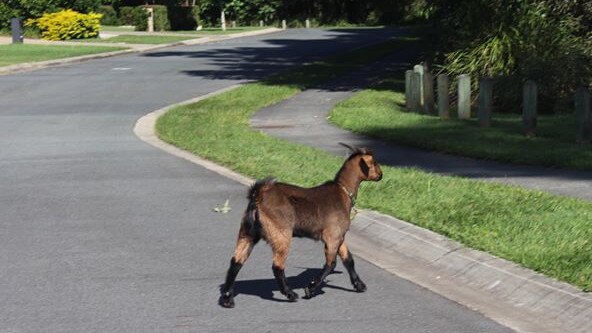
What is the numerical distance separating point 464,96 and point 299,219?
49.4 feet

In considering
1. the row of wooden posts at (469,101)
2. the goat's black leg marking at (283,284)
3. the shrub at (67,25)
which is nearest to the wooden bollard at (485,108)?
the row of wooden posts at (469,101)

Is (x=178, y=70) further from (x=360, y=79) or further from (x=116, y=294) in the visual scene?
(x=116, y=294)

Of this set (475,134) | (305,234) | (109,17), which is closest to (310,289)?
(305,234)

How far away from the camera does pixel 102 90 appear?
108ft

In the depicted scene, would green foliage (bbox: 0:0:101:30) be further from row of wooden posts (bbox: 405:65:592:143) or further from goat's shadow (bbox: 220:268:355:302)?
goat's shadow (bbox: 220:268:355:302)

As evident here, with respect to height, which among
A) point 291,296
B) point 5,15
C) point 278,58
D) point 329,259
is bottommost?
point 278,58

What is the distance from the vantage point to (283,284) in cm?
848

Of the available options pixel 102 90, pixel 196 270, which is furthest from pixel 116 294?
pixel 102 90

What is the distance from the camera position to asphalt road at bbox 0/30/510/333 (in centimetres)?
817

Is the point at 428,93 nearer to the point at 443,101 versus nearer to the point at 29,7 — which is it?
the point at 443,101

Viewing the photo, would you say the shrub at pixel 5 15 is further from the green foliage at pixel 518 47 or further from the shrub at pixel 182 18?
the green foliage at pixel 518 47

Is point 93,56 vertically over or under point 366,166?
under

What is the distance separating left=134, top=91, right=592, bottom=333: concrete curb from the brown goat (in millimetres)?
823

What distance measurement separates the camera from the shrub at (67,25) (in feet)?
213
